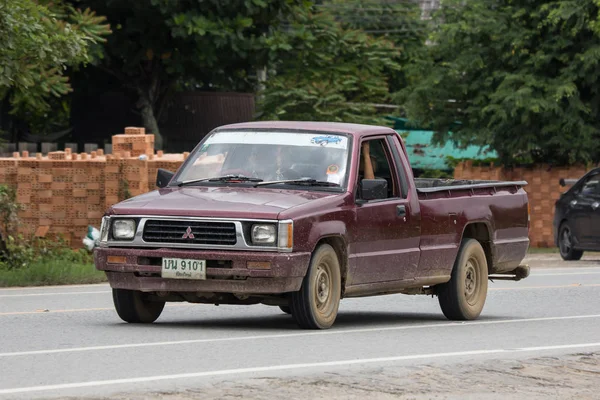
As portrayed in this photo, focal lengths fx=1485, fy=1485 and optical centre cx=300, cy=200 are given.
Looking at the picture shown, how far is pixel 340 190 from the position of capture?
12.2 meters

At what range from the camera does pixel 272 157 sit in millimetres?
12531

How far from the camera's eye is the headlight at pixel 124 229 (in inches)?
456

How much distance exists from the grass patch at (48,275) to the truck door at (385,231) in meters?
6.17

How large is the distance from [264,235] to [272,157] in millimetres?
1448

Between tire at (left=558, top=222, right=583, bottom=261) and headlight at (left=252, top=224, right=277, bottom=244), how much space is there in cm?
1679

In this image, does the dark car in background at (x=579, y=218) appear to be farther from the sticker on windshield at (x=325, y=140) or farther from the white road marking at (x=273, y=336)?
the sticker on windshield at (x=325, y=140)

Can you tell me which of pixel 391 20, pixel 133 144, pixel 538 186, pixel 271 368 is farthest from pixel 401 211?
pixel 391 20

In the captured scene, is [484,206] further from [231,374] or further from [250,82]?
[250,82]

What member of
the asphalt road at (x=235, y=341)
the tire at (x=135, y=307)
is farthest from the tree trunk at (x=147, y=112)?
the tire at (x=135, y=307)

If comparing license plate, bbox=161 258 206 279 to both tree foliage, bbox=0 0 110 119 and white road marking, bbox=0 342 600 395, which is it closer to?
white road marking, bbox=0 342 600 395

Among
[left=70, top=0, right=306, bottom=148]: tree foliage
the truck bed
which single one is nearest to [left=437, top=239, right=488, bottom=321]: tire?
the truck bed

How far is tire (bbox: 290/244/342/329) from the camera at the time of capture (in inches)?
453

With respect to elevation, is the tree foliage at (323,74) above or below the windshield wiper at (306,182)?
above

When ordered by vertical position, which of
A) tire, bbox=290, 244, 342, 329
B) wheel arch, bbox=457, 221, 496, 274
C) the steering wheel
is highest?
the steering wheel
